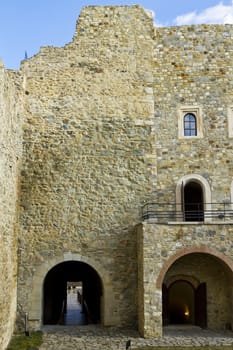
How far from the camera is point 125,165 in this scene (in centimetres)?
1591

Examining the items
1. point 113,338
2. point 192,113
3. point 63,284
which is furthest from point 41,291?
point 63,284

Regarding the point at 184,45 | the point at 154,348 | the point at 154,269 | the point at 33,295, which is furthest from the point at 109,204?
the point at 184,45

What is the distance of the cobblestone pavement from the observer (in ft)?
40.5

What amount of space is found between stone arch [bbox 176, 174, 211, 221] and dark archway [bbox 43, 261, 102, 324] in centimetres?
448

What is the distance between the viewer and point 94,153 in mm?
15953

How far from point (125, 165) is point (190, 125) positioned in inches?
118

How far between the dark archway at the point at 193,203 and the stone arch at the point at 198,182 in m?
0.24

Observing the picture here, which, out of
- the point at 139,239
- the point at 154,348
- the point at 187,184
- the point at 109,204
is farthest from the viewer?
the point at 187,184

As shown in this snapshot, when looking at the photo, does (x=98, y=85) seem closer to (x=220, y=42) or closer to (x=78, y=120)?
(x=78, y=120)

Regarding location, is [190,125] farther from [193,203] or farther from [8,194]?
[8,194]

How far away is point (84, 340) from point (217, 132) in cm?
877

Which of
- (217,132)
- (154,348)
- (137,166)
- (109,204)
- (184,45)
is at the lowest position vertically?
(154,348)

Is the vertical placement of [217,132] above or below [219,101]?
below

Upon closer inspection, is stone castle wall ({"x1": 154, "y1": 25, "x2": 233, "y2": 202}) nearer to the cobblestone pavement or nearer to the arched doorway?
the arched doorway
